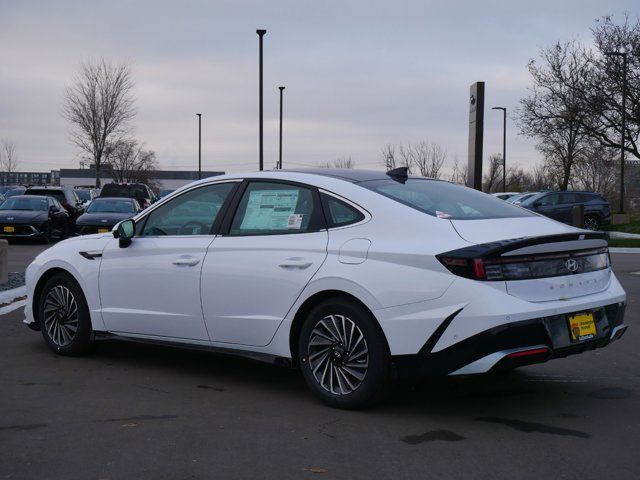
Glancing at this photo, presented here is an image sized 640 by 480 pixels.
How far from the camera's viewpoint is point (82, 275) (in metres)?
7.08

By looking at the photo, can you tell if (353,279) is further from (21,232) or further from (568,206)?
(568,206)

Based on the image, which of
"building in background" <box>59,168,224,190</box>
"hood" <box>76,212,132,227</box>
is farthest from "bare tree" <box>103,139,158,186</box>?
"hood" <box>76,212,132,227</box>

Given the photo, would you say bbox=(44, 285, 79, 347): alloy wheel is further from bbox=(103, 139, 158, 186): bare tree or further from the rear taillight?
bbox=(103, 139, 158, 186): bare tree

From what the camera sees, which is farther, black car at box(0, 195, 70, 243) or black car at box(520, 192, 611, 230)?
black car at box(520, 192, 611, 230)

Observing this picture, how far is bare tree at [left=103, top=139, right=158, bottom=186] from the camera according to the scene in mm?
73275

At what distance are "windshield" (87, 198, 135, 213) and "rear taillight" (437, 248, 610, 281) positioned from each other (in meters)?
18.1

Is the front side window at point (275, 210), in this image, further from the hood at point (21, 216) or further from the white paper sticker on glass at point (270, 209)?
the hood at point (21, 216)

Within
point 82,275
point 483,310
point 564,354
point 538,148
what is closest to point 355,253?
point 483,310

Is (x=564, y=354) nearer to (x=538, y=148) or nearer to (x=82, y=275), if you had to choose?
(x=82, y=275)

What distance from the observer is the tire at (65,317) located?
23.4 ft

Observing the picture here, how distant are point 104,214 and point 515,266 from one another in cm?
1777

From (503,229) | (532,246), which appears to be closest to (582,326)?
(532,246)

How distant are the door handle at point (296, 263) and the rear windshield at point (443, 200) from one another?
705 millimetres

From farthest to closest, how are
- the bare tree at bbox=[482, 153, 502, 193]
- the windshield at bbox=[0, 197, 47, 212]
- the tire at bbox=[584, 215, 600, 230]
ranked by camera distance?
the bare tree at bbox=[482, 153, 502, 193], the tire at bbox=[584, 215, 600, 230], the windshield at bbox=[0, 197, 47, 212]
